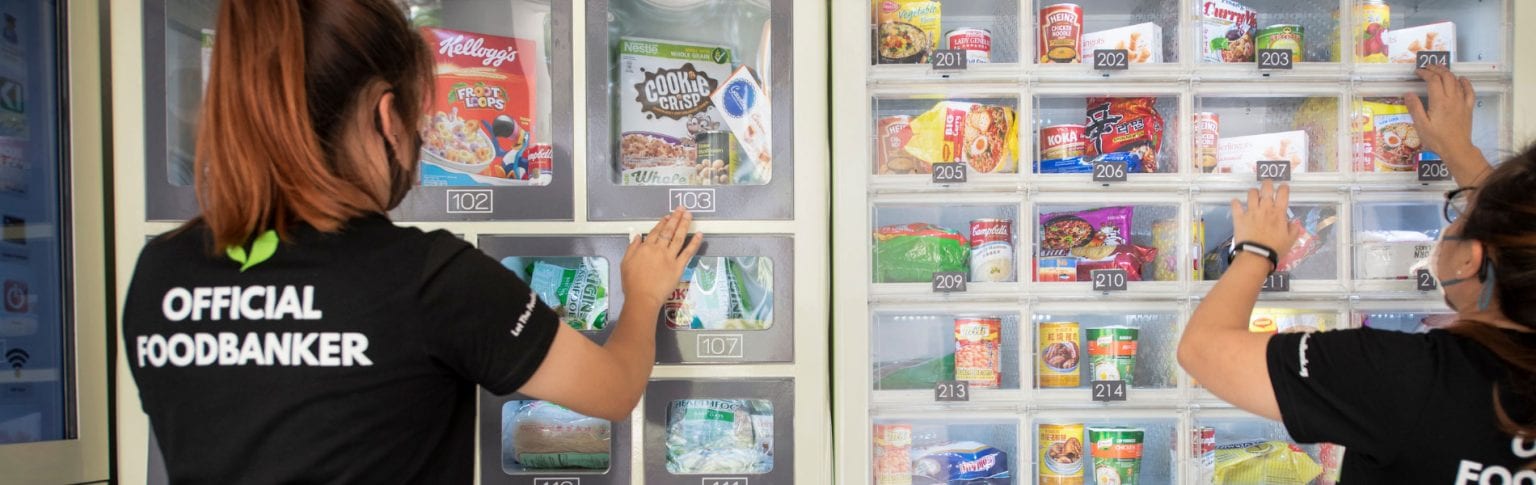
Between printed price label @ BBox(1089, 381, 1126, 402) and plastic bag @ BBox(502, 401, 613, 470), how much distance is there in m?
1.08

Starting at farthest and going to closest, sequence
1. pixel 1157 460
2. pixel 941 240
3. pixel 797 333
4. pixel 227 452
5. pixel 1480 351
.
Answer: pixel 1157 460
pixel 941 240
pixel 797 333
pixel 1480 351
pixel 227 452

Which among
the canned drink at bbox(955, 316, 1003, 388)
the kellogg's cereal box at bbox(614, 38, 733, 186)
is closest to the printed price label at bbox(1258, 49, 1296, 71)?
the canned drink at bbox(955, 316, 1003, 388)

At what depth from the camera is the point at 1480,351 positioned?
1441 mm

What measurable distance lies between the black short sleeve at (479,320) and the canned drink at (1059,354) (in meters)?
1.36

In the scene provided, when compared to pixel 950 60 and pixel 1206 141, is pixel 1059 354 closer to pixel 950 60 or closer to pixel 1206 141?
pixel 1206 141

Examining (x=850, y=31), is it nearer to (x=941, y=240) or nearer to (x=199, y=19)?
(x=941, y=240)

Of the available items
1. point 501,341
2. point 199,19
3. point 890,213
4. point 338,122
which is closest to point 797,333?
point 890,213

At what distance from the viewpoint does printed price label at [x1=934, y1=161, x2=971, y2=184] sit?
7.13ft

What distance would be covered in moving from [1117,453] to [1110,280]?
0.41m

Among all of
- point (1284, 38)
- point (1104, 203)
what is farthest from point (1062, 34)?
point (1284, 38)

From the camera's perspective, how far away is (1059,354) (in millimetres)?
2305

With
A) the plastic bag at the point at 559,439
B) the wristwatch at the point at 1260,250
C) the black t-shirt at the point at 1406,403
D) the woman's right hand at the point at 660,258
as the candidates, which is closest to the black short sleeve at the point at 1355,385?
the black t-shirt at the point at 1406,403

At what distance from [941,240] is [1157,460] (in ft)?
2.58

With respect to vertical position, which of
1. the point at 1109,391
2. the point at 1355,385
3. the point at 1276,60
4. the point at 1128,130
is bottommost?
the point at 1109,391
